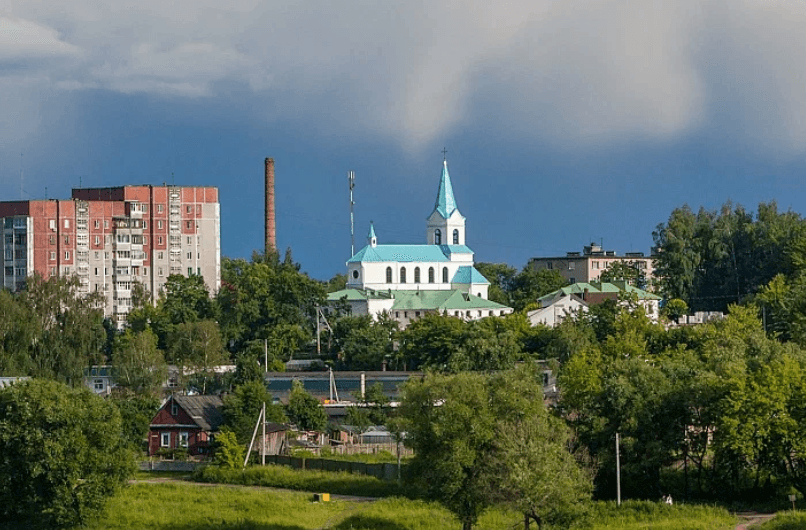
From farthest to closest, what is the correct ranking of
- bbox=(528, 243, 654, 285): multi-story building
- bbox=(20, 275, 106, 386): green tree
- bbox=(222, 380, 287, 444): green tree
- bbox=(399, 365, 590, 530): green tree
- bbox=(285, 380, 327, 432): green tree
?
bbox=(528, 243, 654, 285): multi-story building, bbox=(20, 275, 106, 386): green tree, bbox=(285, 380, 327, 432): green tree, bbox=(222, 380, 287, 444): green tree, bbox=(399, 365, 590, 530): green tree

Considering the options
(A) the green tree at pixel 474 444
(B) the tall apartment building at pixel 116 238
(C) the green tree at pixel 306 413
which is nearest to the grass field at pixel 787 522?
(A) the green tree at pixel 474 444

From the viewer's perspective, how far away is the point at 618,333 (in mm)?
85375

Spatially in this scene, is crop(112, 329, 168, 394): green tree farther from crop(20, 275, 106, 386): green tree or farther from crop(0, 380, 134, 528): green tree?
crop(0, 380, 134, 528): green tree

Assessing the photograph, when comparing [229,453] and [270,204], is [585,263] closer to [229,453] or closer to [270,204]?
[270,204]

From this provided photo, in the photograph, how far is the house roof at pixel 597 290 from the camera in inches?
4469

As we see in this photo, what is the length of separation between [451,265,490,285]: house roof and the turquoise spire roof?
6770 mm

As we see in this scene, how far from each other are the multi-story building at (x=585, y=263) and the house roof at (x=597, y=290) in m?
23.2

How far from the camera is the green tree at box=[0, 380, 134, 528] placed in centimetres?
5166

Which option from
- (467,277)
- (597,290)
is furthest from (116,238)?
(597,290)

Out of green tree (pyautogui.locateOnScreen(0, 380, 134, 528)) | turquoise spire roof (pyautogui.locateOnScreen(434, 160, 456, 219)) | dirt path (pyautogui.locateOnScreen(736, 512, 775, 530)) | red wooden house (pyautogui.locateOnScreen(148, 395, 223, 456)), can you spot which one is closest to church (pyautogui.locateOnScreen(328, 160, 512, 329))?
turquoise spire roof (pyautogui.locateOnScreen(434, 160, 456, 219))

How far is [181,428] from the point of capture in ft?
227

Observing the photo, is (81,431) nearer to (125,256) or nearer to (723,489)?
(723,489)

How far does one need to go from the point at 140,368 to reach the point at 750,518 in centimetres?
4445

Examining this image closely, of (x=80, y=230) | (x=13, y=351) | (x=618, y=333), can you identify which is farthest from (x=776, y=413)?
(x=80, y=230)
